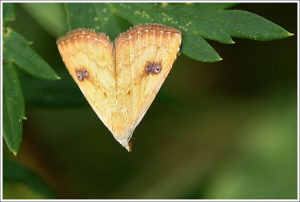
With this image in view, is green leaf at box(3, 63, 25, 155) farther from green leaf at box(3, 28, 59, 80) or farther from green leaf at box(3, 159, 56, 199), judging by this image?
green leaf at box(3, 159, 56, 199)

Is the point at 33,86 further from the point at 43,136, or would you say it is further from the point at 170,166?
A: the point at 170,166

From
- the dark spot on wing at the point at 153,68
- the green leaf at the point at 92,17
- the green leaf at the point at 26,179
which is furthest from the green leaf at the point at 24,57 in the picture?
the green leaf at the point at 26,179

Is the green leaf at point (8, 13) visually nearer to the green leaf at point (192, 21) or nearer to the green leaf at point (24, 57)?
the green leaf at point (24, 57)

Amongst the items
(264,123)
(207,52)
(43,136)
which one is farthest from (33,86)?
(264,123)

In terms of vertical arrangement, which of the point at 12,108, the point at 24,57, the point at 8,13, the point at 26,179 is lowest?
the point at 26,179

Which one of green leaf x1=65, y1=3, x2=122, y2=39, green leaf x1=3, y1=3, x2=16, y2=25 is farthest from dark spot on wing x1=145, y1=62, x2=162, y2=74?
green leaf x1=3, y1=3, x2=16, y2=25

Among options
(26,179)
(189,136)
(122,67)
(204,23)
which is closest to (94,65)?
(122,67)

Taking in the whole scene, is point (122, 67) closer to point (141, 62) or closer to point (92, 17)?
point (141, 62)
